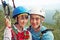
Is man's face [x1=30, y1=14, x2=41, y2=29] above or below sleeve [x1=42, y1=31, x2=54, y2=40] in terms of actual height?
above

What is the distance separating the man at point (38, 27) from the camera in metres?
2.92

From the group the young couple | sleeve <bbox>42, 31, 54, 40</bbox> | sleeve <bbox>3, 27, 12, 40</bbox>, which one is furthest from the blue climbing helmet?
sleeve <bbox>42, 31, 54, 40</bbox>

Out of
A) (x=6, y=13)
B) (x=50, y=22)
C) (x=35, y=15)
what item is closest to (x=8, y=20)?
(x=6, y=13)

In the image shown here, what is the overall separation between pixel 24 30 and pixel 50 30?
0.91 feet

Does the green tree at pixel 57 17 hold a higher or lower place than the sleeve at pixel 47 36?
higher

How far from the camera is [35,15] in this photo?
292 cm

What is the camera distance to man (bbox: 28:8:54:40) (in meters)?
2.92

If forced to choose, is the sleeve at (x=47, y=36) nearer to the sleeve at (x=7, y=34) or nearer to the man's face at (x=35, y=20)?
the man's face at (x=35, y=20)

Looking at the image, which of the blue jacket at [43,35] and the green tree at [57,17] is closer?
the blue jacket at [43,35]

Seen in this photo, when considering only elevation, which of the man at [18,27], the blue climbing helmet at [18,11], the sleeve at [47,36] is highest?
the blue climbing helmet at [18,11]

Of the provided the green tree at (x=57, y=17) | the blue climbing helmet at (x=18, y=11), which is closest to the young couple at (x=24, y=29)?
the blue climbing helmet at (x=18, y=11)

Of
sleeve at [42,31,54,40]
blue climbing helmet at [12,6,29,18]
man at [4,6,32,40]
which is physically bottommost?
sleeve at [42,31,54,40]

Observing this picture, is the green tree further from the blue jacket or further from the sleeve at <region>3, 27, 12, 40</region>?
the sleeve at <region>3, 27, 12, 40</region>

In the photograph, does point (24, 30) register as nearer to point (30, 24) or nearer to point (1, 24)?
point (30, 24)
